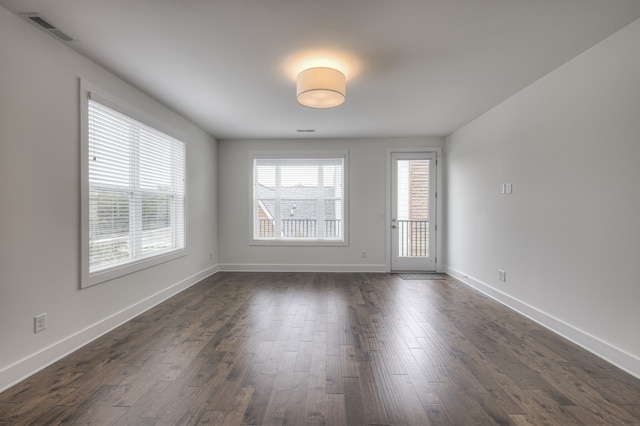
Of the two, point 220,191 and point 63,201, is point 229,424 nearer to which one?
point 63,201

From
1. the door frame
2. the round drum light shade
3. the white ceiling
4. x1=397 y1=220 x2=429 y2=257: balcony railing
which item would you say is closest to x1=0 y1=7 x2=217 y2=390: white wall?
the white ceiling

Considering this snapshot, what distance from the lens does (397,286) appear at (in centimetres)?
464

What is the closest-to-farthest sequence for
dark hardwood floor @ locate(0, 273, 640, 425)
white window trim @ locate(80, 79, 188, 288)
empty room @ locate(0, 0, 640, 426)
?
1. dark hardwood floor @ locate(0, 273, 640, 425)
2. empty room @ locate(0, 0, 640, 426)
3. white window trim @ locate(80, 79, 188, 288)

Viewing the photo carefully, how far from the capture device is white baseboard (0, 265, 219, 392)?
6.66 ft

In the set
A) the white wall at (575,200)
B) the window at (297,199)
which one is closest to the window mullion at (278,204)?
the window at (297,199)

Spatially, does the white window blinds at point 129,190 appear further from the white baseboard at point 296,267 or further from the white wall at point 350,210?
the white baseboard at point 296,267

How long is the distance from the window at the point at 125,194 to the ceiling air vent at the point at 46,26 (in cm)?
50

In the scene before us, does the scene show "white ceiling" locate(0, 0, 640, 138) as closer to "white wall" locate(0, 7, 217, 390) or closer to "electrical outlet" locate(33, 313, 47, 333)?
"white wall" locate(0, 7, 217, 390)

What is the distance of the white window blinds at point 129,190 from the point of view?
2.83m

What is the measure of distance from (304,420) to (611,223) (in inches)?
105

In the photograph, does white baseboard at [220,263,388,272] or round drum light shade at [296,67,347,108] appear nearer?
round drum light shade at [296,67,347,108]

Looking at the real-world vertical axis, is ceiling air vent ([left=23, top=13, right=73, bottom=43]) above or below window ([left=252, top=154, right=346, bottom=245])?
above

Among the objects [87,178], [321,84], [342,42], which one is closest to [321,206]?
[321,84]

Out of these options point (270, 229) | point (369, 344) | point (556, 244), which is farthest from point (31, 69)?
point (556, 244)
